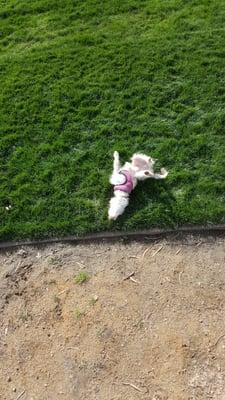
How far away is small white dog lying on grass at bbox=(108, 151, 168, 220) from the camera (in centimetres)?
664

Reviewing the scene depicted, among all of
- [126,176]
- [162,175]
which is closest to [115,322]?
[126,176]

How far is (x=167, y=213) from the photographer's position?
6.69 m

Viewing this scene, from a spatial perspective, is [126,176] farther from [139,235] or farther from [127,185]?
[139,235]

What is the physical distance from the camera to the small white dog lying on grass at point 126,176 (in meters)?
6.64

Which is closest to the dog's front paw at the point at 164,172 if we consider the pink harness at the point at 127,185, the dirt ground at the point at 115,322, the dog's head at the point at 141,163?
the dog's head at the point at 141,163

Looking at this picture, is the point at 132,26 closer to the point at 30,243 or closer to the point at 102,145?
the point at 102,145

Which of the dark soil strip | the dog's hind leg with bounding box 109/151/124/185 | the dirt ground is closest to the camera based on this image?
the dirt ground

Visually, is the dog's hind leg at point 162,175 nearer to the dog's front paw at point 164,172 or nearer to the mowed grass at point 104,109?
the dog's front paw at point 164,172

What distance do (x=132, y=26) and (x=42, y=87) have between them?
1991 mm

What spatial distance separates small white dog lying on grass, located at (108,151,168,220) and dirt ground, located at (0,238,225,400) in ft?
1.71

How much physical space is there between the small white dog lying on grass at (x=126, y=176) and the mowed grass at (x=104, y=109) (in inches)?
6.4

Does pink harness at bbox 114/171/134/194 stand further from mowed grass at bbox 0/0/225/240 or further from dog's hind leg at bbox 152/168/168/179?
dog's hind leg at bbox 152/168/168/179

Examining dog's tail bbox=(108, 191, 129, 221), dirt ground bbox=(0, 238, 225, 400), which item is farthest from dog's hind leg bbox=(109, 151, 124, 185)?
dirt ground bbox=(0, 238, 225, 400)

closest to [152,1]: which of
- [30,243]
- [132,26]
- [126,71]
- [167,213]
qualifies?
[132,26]
